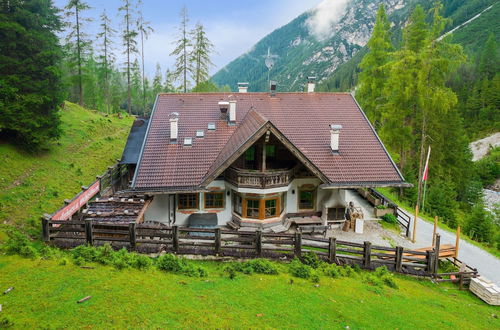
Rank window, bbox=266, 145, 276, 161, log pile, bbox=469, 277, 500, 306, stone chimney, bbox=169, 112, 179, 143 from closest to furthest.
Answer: log pile, bbox=469, 277, 500, 306, window, bbox=266, 145, 276, 161, stone chimney, bbox=169, 112, 179, 143

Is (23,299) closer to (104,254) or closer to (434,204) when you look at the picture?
(104,254)

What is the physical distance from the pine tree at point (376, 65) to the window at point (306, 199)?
15.9 m

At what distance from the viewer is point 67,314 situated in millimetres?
6777

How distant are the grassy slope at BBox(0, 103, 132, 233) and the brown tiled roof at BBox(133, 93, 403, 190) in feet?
15.8

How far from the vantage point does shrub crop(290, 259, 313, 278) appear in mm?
10586

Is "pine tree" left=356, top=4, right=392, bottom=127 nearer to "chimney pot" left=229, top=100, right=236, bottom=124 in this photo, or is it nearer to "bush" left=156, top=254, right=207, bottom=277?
"chimney pot" left=229, top=100, right=236, bottom=124

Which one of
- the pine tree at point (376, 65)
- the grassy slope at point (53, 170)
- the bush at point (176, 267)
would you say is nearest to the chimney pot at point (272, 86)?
the pine tree at point (376, 65)

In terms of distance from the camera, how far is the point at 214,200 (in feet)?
54.7

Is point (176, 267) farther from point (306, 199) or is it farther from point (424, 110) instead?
point (424, 110)

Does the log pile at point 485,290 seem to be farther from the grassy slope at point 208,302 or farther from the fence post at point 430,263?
the fence post at point 430,263

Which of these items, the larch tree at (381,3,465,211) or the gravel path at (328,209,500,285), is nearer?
the gravel path at (328,209,500,285)

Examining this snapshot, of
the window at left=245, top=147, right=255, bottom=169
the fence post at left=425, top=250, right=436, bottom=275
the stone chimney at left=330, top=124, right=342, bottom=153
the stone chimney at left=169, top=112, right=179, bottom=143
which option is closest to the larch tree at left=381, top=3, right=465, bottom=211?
the stone chimney at left=330, top=124, right=342, bottom=153

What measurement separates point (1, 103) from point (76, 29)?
22.0 m

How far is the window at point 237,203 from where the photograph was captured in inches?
639
